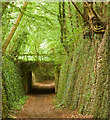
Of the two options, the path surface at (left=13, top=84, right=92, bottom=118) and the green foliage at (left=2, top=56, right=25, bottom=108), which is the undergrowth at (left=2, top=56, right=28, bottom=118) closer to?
the green foliage at (left=2, top=56, right=25, bottom=108)

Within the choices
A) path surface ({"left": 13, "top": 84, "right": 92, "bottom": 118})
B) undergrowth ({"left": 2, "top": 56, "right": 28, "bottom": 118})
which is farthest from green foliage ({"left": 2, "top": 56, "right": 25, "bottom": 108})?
path surface ({"left": 13, "top": 84, "right": 92, "bottom": 118})

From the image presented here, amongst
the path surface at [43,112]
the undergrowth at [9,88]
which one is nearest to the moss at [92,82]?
the path surface at [43,112]

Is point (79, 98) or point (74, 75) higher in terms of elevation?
point (74, 75)

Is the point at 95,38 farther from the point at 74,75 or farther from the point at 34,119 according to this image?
the point at 34,119

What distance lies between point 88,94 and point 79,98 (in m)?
1.14

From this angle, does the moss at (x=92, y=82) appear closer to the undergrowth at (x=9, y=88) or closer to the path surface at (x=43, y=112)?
the path surface at (x=43, y=112)

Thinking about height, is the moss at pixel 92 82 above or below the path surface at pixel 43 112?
above

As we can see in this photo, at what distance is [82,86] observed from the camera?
7656mm

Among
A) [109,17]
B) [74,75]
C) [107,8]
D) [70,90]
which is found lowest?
[70,90]

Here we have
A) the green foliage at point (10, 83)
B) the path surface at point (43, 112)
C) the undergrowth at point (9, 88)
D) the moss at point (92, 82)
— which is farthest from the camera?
the green foliage at point (10, 83)

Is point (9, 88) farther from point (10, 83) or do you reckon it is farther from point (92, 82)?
point (92, 82)

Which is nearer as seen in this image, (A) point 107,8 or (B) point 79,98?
(A) point 107,8

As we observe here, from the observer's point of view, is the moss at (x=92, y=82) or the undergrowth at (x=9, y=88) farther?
the undergrowth at (x=9, y=88)

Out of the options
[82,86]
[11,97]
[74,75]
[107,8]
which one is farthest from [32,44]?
[107,8]
